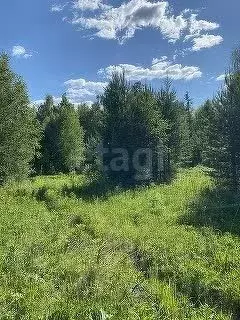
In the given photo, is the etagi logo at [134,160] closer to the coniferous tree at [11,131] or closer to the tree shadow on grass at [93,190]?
the tree shadow on grass at [93,190]

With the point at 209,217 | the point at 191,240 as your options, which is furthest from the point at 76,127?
the point at 191,240

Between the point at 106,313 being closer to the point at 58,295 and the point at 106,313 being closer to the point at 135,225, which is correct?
the point at 58,295

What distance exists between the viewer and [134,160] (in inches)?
1216

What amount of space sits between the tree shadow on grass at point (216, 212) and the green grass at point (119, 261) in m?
0.05

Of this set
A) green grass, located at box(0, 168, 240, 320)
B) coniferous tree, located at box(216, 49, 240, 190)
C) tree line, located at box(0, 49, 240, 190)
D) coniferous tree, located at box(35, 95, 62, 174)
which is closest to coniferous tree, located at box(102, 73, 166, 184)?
tree line, located at box(0, 49, 240, 190)

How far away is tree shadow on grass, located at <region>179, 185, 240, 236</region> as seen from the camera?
56.2 ft

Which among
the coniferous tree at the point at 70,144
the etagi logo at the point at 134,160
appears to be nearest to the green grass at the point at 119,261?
the etagi logo at the point at 134,160

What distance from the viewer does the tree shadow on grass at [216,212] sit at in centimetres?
1712

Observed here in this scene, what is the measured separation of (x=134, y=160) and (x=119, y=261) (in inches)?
751

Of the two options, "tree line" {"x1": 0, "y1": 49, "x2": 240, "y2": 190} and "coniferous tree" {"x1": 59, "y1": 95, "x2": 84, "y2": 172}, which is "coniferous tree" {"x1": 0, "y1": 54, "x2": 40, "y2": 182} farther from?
"coniferous tree" {"x1": 59, "y1": 95, "x2": 84, "y2": 172}

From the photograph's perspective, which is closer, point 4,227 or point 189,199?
point 4,227

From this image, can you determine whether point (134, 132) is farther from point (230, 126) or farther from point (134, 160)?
point (230, 126)

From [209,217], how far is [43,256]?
8720 mm

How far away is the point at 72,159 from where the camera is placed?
5328 cm
